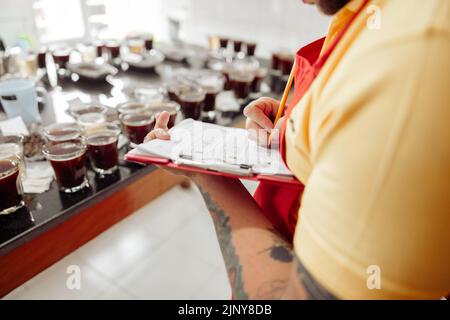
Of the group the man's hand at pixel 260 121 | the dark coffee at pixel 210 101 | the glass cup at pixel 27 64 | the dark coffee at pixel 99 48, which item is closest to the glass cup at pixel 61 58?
the glass cup at pixel 27 64

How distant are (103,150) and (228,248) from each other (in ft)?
3.36

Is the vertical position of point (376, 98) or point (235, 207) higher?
point (376, 98)

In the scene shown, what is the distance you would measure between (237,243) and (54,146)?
1131 mm

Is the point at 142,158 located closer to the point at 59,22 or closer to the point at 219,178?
the point at 219,178

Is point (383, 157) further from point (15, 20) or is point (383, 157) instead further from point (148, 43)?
point (15, 20)

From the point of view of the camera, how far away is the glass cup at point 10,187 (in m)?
1.34

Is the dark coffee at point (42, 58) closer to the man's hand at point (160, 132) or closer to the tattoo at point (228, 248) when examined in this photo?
the man's hand at point (160, 132)

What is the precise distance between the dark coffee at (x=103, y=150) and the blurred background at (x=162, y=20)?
2.33 m

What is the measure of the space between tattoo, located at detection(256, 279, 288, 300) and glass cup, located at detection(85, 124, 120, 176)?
115cm

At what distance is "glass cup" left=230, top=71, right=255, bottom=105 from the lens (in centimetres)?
255

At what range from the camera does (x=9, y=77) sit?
2.22m

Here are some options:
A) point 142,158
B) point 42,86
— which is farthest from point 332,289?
point 42,86
